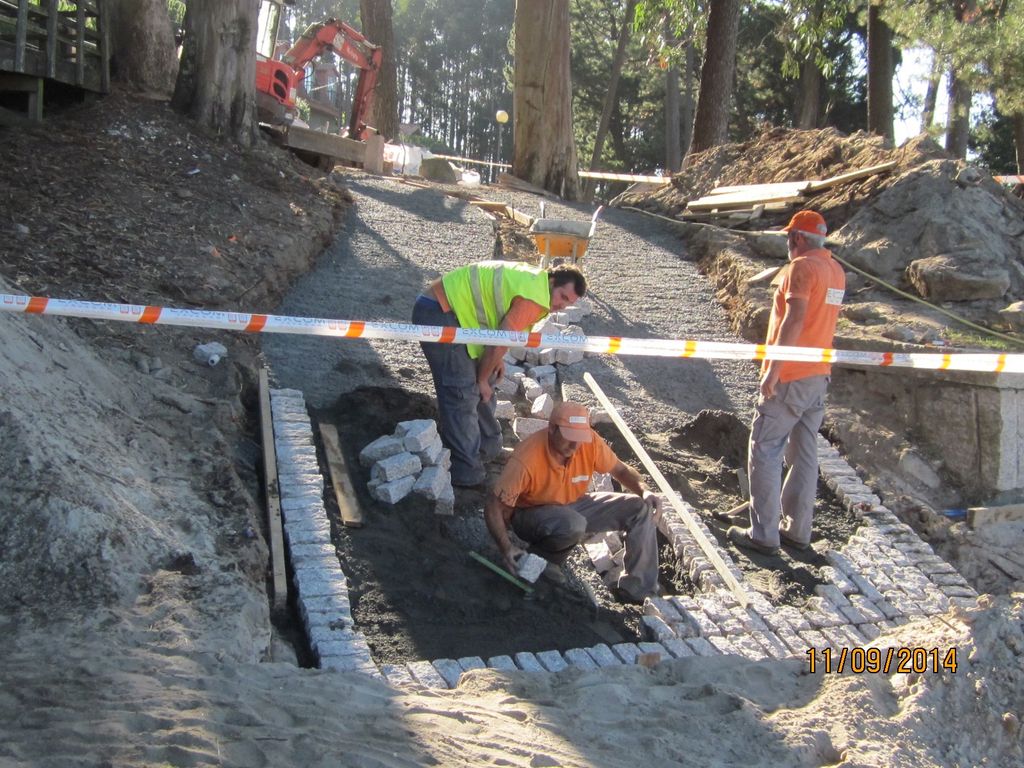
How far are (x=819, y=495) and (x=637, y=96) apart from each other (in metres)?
29.8

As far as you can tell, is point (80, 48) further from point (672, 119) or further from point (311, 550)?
point (672, 119)

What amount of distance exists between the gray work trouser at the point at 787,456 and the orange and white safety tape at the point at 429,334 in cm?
27

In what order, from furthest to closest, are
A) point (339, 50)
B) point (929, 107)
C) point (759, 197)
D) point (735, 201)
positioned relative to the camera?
point (929, 107) → point (339, 50) → point (735, 201) → point (759, 197)

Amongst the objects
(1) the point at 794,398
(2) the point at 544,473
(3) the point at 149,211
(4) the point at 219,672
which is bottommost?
(4) the point at 219,672

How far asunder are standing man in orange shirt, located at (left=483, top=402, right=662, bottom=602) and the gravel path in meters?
1.60

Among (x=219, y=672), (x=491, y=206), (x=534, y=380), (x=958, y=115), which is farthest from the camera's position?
(x=958, y=115)

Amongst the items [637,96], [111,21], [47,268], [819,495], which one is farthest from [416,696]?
[637,96]

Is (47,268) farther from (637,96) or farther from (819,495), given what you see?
(637,96)

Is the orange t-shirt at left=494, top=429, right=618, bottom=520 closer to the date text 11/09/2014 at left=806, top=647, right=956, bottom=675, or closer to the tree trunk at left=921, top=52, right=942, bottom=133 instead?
the date text 11/09/2014 at left=806, top=647, right=956, bottom=675

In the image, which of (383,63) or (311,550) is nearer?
(311,550)

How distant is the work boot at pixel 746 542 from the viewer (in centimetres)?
627

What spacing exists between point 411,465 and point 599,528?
119 cm

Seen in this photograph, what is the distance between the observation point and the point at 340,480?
6.08m

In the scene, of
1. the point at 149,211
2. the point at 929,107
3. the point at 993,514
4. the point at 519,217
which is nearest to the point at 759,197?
the point at 519,217
